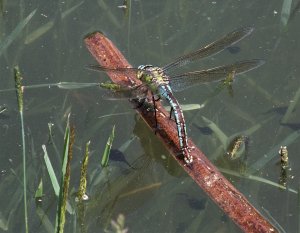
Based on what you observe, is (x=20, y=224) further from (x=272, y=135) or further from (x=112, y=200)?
(x=272, y=135)

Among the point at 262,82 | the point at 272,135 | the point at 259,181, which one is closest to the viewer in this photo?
the point at 259,181

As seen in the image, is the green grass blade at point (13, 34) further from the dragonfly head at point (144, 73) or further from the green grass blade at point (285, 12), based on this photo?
the green grass blade at point (285, 12)

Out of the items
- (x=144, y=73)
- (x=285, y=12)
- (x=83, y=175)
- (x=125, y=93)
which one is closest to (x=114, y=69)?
(x=125, y=93)

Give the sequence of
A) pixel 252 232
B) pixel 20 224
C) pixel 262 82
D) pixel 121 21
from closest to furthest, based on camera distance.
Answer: pixel 252 232 < pixel 20 224 < pixel 262 82 < pixel 121 21

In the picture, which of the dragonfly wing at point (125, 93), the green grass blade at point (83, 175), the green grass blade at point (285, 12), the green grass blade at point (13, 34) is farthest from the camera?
the green grass blade at point (285, 12)

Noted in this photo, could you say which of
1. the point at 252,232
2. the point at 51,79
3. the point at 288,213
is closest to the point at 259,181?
the point at 288,213

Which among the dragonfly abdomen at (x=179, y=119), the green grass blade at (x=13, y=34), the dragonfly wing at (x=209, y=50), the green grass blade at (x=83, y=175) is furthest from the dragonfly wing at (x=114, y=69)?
the green grass blade at (x=83, y=175)
